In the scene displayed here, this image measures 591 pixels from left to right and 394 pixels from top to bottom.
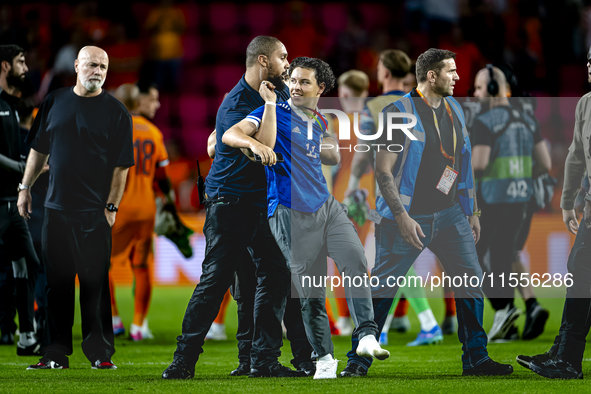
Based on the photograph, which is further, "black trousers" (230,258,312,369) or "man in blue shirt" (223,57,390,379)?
"black trousers" (230,258,312,369)

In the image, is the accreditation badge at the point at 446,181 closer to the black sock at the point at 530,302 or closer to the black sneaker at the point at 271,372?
the black sneaker at the point at 271,372

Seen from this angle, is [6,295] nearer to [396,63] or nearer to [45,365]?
[45,365]

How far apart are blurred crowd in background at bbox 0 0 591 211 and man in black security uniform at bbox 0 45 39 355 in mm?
6999

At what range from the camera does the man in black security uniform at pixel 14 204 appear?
20.1ft

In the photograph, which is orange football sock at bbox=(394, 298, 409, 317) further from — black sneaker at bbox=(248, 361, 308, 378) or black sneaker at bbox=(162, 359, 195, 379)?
black sneaker at bbox=(162, 359, 195, 379)

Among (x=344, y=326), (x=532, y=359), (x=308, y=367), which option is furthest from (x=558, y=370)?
(x=344, y=326)

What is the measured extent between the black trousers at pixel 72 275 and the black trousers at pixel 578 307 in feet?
9.86

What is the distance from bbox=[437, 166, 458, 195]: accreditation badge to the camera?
4.94m

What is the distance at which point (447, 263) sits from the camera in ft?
16.1

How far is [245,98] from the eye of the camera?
15.8 feet

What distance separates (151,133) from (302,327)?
302 cm

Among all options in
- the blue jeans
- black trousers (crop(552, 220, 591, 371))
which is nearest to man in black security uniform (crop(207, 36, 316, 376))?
the blue jeans

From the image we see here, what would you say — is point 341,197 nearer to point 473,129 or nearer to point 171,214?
point 473,129

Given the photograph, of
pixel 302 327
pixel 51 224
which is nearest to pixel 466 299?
pixel 302 327
